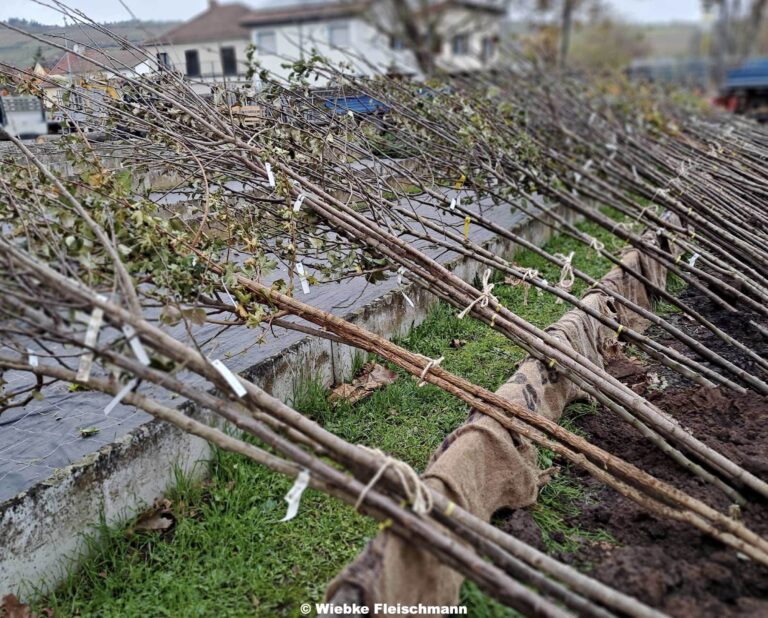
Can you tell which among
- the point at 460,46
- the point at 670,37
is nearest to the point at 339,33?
the point at 460,46

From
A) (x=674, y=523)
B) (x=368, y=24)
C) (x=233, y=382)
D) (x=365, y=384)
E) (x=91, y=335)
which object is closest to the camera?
(x=91, y=335)

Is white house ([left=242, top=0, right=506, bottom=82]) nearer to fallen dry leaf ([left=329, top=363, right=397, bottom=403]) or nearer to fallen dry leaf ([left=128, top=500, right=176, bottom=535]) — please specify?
fallen dry leaf ([left=329, top=363, right=397, bottom=403])

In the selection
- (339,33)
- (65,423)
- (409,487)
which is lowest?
(65,423)

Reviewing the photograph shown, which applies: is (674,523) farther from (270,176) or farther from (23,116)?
(23,116)

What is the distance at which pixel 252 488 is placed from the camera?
3453 mm

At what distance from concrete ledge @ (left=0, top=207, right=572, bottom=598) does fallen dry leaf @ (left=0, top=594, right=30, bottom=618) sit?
37 millimetres

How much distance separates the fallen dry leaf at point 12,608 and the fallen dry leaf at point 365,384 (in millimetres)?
2005

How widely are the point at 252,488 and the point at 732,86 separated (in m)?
22.4

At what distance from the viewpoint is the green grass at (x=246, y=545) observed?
9.27 ft

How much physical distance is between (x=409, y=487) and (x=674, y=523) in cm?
131

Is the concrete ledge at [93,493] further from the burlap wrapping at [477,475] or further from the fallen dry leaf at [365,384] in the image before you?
the burlap wrapping at [477,475]

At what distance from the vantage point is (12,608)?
2.72 metres

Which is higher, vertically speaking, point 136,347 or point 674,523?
point 136,347

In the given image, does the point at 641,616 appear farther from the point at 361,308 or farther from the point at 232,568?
the point at 361,308
